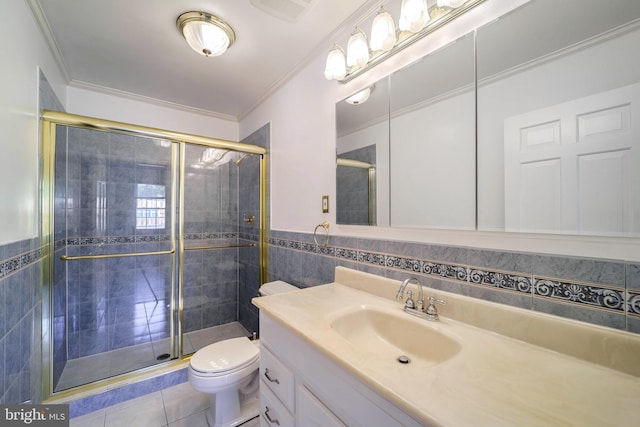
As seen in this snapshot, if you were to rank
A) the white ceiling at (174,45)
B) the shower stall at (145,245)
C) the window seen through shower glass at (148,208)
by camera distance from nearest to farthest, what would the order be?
the white ceiling at (174,45), the shower stall at (145,245), the window seen through shower glass at (148,208)

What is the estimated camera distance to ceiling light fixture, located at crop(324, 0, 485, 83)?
98 centimetres

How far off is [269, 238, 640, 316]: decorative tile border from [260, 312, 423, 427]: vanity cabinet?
0.56m

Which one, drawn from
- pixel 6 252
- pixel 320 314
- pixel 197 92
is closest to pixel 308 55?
pixel 197 92

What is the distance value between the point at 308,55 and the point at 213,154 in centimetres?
131

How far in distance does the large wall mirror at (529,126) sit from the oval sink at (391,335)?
0.41 metres

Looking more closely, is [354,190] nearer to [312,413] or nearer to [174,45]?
[312,413]

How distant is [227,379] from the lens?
4.51 feet

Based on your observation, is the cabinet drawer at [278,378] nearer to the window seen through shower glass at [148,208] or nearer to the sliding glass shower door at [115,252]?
the sliding glass shower door at [115,252]

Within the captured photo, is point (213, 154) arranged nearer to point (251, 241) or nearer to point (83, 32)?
point (251, 241)

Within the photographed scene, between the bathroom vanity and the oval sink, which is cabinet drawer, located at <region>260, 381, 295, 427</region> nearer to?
the bathroom vanity

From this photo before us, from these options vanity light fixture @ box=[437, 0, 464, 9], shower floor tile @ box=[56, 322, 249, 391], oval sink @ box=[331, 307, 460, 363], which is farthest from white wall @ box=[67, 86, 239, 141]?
oval sink @ box=[331, 307, 460, 363]

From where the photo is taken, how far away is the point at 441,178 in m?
1.04

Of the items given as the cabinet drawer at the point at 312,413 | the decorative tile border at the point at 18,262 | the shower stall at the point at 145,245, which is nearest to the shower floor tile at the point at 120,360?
the shower stall at the point at 145,245

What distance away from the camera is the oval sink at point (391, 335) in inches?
33.9
